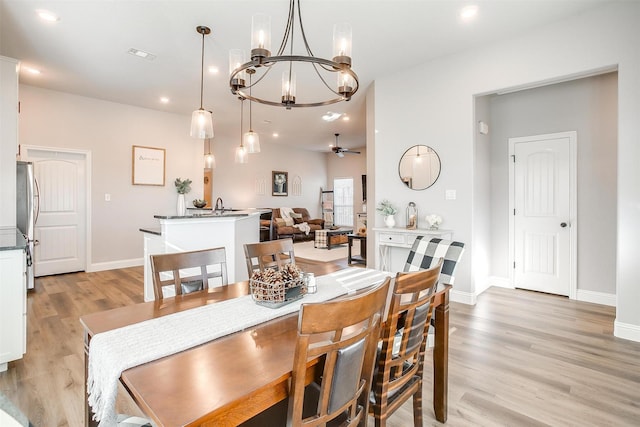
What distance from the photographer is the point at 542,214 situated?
408cm

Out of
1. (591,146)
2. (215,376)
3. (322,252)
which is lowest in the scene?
(322,252)

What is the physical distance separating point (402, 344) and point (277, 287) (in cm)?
60

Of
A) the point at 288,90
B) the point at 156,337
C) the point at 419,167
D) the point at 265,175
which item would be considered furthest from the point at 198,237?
the point at 265,175

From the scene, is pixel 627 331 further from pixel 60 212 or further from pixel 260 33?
pixel 60 212

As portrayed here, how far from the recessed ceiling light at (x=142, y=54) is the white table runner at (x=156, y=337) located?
3.66m

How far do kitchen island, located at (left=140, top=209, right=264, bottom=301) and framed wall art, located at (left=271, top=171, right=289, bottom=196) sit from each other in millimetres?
5945

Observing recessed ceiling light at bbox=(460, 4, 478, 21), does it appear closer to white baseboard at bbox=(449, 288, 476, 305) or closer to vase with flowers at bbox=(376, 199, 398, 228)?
vase with flowers at bbox=(376, 199, 398, 228)

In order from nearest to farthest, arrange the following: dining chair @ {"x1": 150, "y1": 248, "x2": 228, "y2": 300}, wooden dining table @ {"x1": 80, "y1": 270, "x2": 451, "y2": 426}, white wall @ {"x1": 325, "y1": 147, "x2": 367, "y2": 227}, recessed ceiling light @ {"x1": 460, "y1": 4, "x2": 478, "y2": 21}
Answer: wooden dining table @ {"x1": 80, "y1": 270, "x2": 451, "y2": 426}, dining chair @ {"x1": 150, "y1": 248, "x2": 228, "y2": 300}, recessed ceiling light @ {"x1": 460, "y1": 4, "x2": 478, "y2": 21}, white wall @ {"x1": 325, "y1": 147, "x2": 367, "y2": 227}

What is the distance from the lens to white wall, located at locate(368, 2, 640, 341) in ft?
9.14

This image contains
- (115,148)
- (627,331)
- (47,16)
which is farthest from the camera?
(115,148)

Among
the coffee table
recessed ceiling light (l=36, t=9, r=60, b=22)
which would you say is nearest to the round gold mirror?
the coffee table

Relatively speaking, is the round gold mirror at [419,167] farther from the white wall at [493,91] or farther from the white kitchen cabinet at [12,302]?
the white kitchen cabinet at [12,302]

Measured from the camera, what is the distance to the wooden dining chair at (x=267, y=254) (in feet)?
6.77

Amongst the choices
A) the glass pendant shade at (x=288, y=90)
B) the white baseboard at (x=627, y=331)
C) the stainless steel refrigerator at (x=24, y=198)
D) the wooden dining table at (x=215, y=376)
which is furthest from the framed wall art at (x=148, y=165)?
the white baseboard at (x=627, y=331)
